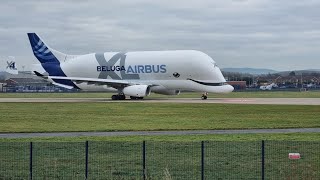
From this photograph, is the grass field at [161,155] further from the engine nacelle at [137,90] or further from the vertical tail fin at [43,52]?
the vertical tail fin at [43,52]

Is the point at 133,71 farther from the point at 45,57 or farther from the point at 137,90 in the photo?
the point at 45,57

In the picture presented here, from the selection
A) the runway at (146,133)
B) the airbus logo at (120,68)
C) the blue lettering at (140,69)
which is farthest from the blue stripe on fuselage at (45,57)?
the runway at (146,133)

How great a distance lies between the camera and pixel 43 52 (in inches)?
3418

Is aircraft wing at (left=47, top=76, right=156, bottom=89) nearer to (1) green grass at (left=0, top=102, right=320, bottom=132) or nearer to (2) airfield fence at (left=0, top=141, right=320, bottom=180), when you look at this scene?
(1) green grass at (left=0, top=102, right=320, bottom=132)

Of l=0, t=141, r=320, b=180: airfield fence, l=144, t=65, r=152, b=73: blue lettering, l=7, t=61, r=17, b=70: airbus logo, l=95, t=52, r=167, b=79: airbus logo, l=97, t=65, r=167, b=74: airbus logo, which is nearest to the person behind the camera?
l=0, t=141, r=320, b=180: airfield fence

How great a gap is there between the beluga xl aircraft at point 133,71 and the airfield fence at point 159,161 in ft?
157

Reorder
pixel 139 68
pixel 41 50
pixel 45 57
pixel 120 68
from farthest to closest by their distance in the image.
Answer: pixel 41 50, pixel 45 57, pixel 120 68, pixel 139 68

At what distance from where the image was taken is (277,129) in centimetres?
3641

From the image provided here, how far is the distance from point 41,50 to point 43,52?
37cm

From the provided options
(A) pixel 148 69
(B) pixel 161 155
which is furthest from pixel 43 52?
(B) pixel 161 155

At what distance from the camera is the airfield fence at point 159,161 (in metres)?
19.8

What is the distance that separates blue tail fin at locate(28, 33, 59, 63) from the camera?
86.6 meters

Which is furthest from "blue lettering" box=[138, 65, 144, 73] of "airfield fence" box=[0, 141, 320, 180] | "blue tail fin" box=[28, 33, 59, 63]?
"airfield fence" box=[0, 141, 320, 180]

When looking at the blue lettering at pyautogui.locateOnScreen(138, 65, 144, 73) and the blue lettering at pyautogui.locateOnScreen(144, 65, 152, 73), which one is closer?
the blue lettering at pyautogui.locateOnScreen(144, 65, 152, 73)
